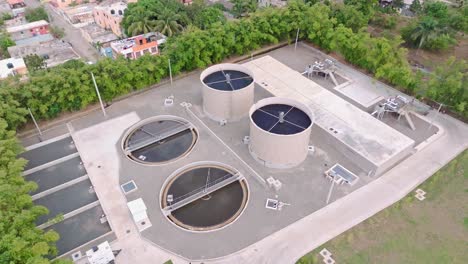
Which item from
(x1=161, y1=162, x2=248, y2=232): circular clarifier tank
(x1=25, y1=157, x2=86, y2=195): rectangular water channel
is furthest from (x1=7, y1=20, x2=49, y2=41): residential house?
(x1=161, y1=162, x2=248, y2=232): circular clarifier tank

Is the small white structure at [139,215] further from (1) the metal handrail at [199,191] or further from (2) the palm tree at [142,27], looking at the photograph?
(2) the palm tree at [142,27]

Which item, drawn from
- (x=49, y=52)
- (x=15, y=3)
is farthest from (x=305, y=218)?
(x=15, y=3)

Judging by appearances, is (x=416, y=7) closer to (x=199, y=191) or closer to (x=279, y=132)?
(x=279, y=132)

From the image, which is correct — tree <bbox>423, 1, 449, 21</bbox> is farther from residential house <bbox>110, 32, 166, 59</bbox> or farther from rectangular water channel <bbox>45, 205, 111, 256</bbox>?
rectangular water channel <bbox>45, 205, 111, 256</bbox>

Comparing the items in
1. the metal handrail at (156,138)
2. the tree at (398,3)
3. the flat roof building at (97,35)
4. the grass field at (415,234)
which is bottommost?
the grass field at (415,234)

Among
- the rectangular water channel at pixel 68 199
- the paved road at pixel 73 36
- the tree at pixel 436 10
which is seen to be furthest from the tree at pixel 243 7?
the rectangular water channel at pixel 68 199

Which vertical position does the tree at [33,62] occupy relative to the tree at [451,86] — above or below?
below
